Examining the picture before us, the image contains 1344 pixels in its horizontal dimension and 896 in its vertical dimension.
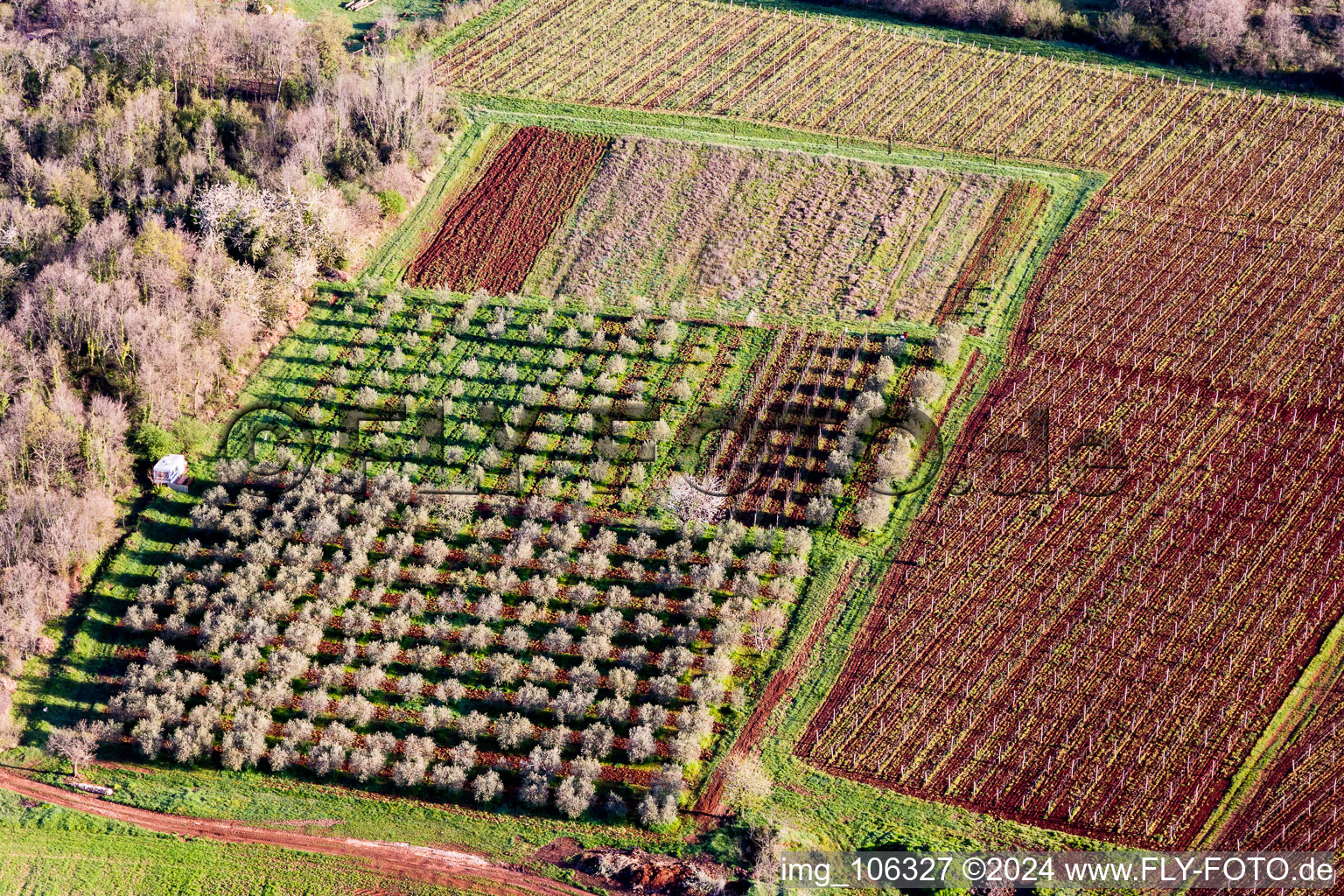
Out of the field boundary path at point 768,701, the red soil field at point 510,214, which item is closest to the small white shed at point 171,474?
the red soil field at point 510,214

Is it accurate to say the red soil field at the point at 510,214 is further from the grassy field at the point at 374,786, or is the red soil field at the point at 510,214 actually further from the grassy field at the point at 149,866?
the grassy field at the point at 149,866

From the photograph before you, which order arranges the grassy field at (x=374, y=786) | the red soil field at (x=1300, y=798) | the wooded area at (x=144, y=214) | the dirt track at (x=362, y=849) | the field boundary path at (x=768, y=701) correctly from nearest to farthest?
1. the red soil field at (x=1300, y=798)
2. the dirt track at (x=362, y=849)
3. the grassy field at (x=374, y=786)
4. the field boundary path at (x=768, y=701)
5. the wooded area at (x=144, y=214)

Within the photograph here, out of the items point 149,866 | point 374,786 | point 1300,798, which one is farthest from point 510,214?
point 1300,798

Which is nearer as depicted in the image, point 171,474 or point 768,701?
point 768,701

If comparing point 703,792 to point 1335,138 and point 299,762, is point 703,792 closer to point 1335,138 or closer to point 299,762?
point 299,762

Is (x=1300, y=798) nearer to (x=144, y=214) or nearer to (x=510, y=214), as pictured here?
(x=510, y=214)

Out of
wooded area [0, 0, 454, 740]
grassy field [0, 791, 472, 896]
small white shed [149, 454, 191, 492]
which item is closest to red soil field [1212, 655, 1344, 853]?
grassy field [0, 791, 472, 896]

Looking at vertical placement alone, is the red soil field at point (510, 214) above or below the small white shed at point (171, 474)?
above
